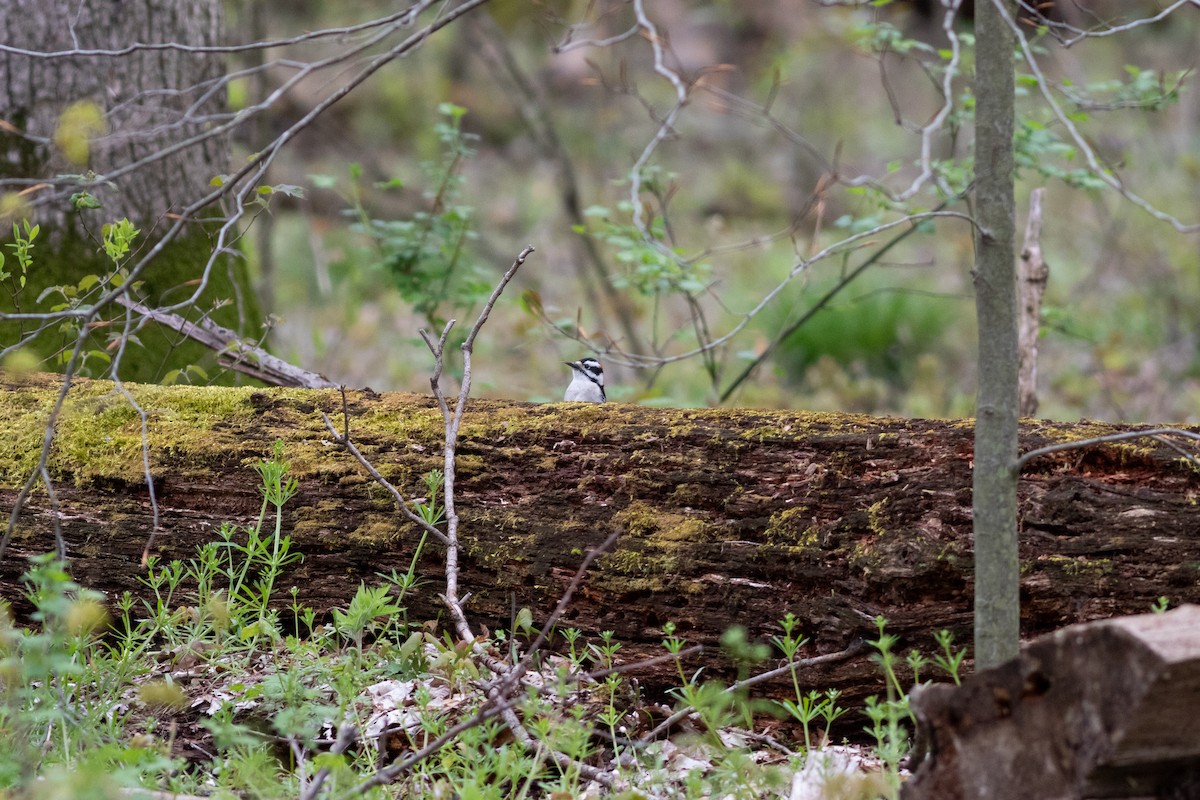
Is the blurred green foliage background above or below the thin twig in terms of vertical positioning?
above

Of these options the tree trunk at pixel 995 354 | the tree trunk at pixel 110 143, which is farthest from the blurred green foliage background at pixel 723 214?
the tree trunk at pixel 995 354

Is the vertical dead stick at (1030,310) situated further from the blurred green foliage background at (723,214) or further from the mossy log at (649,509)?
the mossy log at (649,509)

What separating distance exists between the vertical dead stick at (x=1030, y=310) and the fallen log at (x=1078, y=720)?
2.89m

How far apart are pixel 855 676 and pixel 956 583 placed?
0.38 metres

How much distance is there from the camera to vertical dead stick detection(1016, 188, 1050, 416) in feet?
14.8

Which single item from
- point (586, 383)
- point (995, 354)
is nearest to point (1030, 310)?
point (586, 383)

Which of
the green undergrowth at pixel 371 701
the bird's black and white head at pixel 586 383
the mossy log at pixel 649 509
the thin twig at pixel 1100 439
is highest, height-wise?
the bird's black and white head at pixel 586 383

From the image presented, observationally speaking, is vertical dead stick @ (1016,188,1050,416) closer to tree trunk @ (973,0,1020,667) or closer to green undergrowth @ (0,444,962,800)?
green undergrowth @ (0,444,962,800)

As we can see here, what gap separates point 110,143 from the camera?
396 centimetres

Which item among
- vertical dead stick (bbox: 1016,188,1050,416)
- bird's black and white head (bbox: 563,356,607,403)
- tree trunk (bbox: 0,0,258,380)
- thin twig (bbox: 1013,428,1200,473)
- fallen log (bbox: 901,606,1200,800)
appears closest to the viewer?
fallen log (bbox: 901,606,1200,800)

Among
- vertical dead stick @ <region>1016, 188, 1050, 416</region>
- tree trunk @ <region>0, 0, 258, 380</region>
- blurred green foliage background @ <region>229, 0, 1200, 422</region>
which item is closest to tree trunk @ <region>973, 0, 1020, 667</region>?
blurred green foliage background @ <region>229, 0, 1200, 422</region>

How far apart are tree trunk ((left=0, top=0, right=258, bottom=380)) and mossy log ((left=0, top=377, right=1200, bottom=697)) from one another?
0.88 metres

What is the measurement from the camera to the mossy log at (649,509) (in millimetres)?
2682

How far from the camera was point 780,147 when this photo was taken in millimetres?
15062
